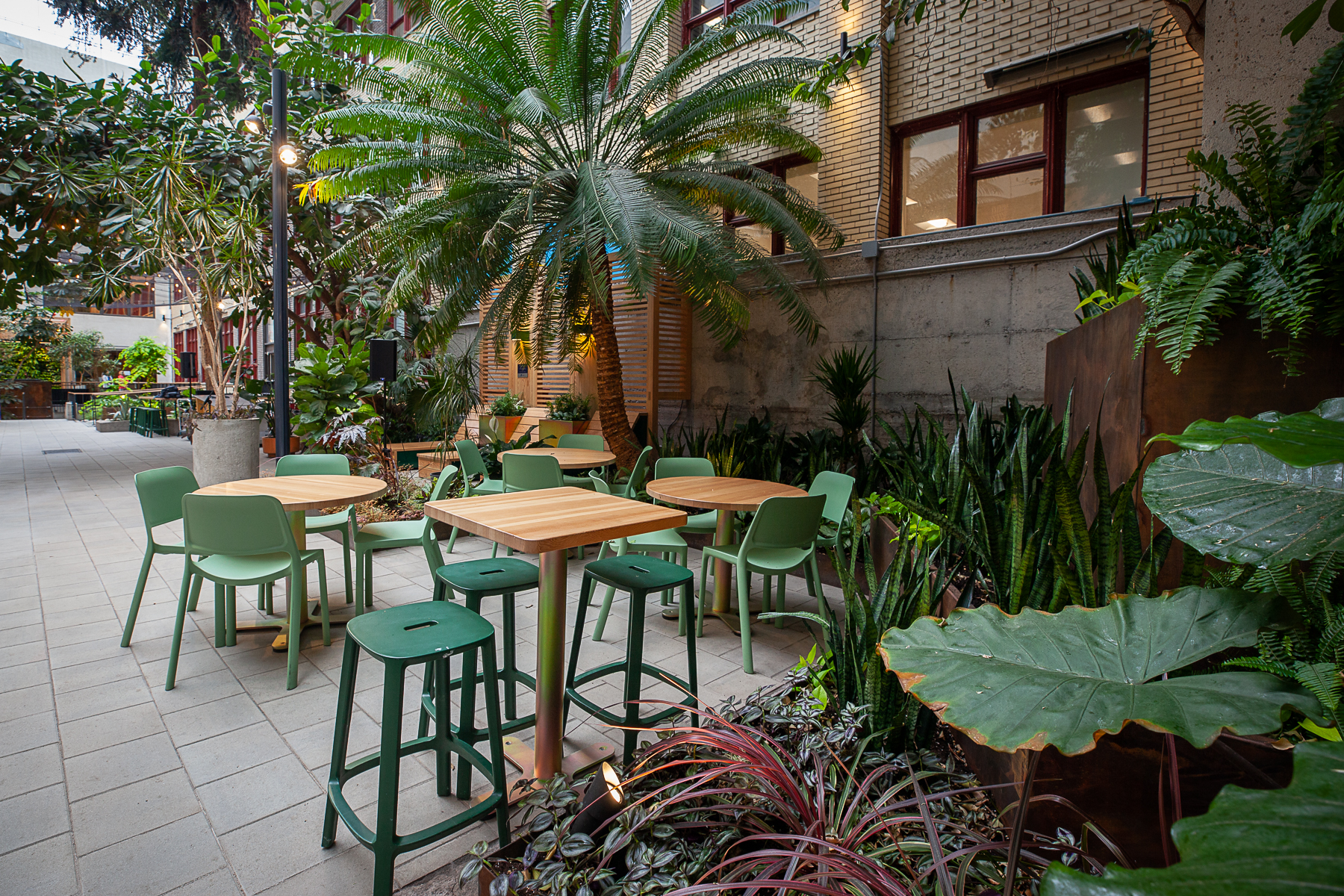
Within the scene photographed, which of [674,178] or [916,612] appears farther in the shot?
[674,178]

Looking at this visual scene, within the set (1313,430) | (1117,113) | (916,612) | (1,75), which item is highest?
(1,75)

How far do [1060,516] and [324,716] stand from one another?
276cm

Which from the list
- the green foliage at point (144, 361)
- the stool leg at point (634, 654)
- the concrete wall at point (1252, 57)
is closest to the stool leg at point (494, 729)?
the stool leg at point (634, 654)

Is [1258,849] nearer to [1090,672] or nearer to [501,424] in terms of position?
[1090,672]

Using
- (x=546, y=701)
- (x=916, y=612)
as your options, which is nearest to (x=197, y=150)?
(x=546, y=701)

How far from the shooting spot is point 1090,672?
880 mm

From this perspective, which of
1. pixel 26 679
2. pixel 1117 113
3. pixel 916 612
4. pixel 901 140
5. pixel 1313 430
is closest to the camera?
pixel 1313 430

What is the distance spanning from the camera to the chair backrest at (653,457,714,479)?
4.40 meters

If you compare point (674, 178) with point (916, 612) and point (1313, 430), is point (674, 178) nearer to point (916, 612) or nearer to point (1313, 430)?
point (916, 612)

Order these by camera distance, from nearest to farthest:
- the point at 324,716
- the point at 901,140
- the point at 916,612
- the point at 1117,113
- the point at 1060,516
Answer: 1. the point at 1060,516
2. the point at 916,612
3. the point at 324,716
4. the point at 1117,113
5. the point at 901,140

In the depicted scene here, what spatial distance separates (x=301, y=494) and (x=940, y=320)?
591 cm

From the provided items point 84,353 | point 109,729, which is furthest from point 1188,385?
point 84,353

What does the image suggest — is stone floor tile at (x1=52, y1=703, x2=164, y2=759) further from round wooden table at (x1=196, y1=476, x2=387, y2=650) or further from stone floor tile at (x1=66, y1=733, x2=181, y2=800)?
round wooden table at (x1=196, y1=476, x2=387, y2=650)

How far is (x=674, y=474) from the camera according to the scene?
445 cm
